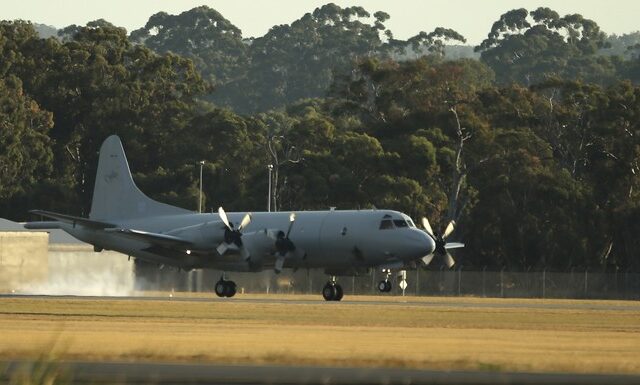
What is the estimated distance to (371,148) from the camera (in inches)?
4611

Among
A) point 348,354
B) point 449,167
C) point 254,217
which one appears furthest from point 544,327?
point 449,167

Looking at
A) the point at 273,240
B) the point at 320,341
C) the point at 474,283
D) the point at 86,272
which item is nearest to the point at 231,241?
the point at 273,240

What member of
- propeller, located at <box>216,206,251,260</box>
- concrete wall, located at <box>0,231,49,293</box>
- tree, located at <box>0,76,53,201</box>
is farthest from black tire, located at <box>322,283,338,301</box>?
tree, located at <box>0,76,53,201</box>

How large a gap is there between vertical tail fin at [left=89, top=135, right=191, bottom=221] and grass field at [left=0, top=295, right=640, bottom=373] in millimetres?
11760

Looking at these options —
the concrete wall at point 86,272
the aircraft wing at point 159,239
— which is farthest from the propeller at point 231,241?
the concrete wall at point 86,272

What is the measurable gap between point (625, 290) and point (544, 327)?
140 feet

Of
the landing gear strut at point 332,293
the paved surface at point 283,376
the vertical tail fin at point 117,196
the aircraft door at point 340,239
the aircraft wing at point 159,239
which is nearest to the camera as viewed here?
the paved surface at point 283,376

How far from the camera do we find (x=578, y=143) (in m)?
121

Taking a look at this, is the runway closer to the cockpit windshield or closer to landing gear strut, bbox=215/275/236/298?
the cockpit windshield

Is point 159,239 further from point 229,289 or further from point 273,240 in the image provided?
point 273,240

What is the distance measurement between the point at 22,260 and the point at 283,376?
183 feet

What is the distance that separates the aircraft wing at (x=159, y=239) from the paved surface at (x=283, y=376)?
128 ft

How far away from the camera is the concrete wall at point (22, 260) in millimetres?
83625

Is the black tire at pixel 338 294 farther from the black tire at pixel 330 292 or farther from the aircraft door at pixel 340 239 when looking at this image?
the aircraft door at pixel 340 239
